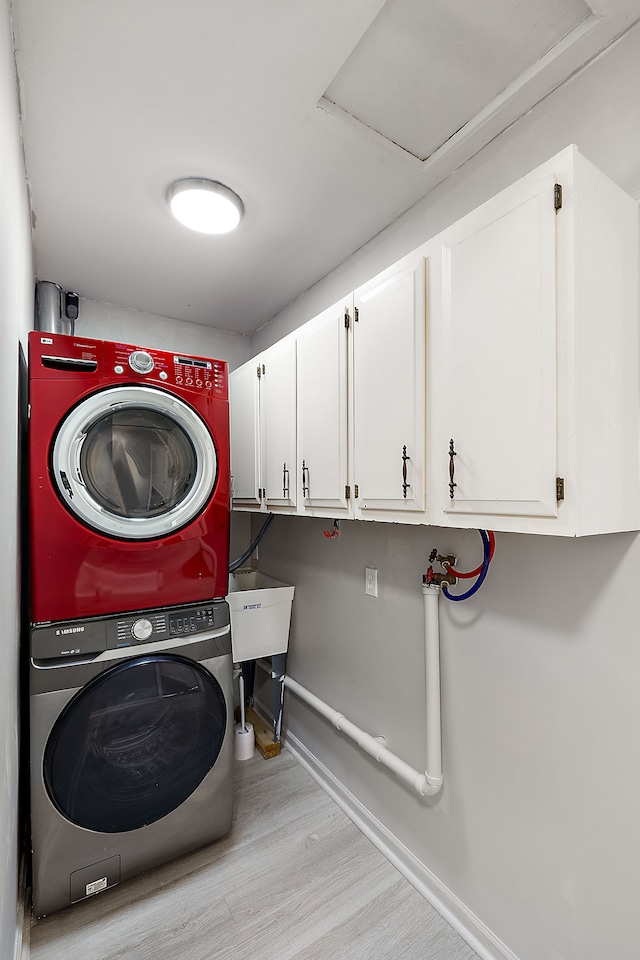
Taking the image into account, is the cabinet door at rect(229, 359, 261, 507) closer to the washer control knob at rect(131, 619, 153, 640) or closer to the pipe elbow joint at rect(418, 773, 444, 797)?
the washer control knob at rect(131, 619, 153, 640)

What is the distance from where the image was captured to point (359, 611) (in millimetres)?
2119

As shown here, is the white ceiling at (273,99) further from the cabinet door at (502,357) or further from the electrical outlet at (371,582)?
the electrical outlet at (371,582)

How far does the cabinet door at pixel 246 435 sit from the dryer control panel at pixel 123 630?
67 centimetres

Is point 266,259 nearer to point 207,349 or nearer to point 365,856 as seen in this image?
point 207,349

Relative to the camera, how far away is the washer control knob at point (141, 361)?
1.75m

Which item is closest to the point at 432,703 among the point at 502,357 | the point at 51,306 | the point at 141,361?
the point at 502,357

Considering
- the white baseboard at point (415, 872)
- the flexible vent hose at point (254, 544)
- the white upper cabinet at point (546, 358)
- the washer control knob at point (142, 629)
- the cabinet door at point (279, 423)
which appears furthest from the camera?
the flexible vent hose at point (254, 544)

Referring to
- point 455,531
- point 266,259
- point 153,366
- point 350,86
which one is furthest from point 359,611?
point 350,86

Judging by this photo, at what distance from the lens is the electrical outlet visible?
202 centimetres

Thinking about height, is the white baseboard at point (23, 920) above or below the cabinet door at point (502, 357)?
below

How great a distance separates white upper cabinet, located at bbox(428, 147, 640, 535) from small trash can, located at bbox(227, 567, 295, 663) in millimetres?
1498

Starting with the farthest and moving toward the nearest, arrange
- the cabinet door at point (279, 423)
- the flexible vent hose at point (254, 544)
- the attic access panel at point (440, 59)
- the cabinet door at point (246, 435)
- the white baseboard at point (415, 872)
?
1. the flexible vent hose at point (254, 544)
2. the cabinet door at point (246, 435)
3. the cabinet door at point (279, 423)
4. the white baseboard at point (415, 872)
5. the attic access panel at point (440, 59)

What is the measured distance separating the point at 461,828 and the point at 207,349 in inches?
112

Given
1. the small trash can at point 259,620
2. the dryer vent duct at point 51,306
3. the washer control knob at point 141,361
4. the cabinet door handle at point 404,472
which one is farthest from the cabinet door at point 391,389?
the dryer vent duct at point 51,306
